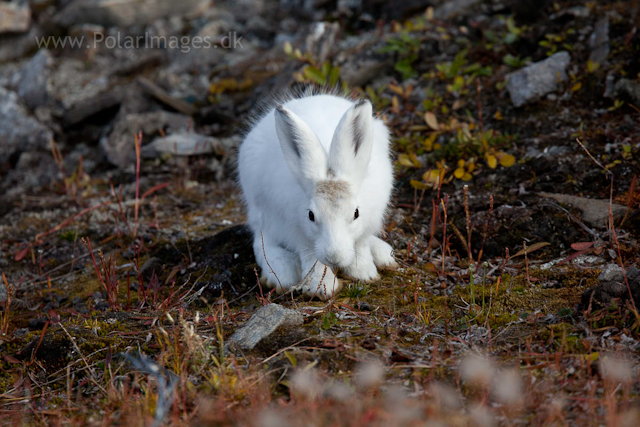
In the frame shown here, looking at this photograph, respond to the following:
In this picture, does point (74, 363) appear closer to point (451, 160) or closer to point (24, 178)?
point (451, 160)

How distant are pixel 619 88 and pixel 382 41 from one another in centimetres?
398

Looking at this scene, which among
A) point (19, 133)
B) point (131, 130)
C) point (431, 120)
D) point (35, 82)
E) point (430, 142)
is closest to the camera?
point (430, 142)

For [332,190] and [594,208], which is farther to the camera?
[594,208]

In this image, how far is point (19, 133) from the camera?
1007 cm

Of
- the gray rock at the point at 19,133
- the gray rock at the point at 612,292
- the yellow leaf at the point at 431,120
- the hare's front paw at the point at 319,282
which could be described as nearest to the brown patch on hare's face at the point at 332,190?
the hare's front paw at the point at 319,282

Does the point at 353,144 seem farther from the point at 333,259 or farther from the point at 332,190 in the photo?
the point at 333,259

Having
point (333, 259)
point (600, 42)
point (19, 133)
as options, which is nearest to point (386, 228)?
point (333, 259)

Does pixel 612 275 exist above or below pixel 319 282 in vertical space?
above

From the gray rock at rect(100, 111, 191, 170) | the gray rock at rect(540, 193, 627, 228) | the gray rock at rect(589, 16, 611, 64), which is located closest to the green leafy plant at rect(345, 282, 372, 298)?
the gray rock at rect(540, 193, 627, 228)

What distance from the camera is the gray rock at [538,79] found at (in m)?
7.11

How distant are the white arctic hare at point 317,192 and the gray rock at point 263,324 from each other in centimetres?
45

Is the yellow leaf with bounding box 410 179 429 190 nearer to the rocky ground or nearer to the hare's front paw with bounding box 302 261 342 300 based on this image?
the rocky ground

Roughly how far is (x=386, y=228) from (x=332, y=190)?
5.51 feet

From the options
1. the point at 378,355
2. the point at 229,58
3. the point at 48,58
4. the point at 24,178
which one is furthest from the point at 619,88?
the point at 48,58
